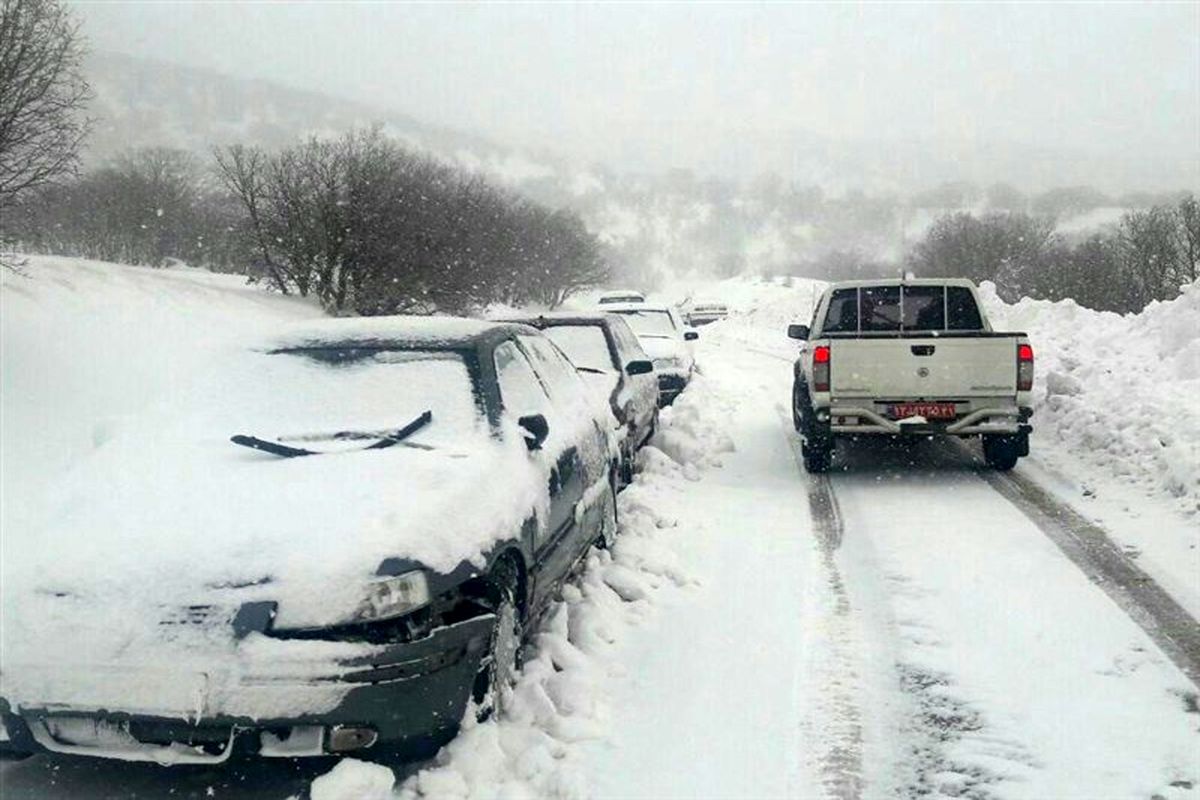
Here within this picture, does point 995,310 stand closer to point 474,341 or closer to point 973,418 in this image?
→ point 973,418

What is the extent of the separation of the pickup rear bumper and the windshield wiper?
531cm

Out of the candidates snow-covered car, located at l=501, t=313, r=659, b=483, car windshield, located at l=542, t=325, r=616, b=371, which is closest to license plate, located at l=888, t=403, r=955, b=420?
snow-covered car, located at l=501, t=313, r=659, b=483

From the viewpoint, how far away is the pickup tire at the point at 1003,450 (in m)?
9.18

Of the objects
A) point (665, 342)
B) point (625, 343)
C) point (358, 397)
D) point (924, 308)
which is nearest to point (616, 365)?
point (625, 343)

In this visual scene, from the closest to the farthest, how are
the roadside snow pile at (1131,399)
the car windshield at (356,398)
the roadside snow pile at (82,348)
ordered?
the car windshield at (356,398)
the roadside snow pile at (1131,399)
the roadside snow pile at (82,348)

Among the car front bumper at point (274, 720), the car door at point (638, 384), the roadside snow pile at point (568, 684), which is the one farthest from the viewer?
the car door at point (638, 384)

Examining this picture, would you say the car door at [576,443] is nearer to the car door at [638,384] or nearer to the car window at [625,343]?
the car door at [638,384]

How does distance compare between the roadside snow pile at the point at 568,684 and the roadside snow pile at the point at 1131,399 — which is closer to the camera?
the roadside snow pile at the point at 568,684

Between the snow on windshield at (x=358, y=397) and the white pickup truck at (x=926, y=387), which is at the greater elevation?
the snow on windshield at (x=358, y=397)

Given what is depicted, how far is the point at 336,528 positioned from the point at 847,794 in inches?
79.4

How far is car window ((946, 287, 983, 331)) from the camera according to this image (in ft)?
34.0

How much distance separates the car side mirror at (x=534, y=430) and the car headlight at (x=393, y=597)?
1.34m

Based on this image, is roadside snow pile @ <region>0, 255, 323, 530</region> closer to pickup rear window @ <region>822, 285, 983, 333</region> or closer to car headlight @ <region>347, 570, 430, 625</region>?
car headlight @ <region>347, 570, 430, 625</region>

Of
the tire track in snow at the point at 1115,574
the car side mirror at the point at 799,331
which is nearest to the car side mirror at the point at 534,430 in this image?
the tire track in snow at the point at 1115,574
